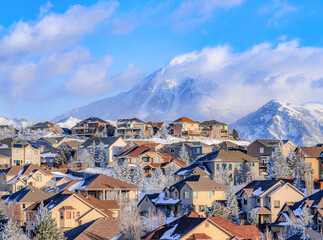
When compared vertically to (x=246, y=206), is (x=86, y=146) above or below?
above

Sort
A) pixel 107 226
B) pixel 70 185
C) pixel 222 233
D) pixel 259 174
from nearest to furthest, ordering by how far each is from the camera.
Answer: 1. pixel 222 233
2. pixel 107 226
3. pixel 70 185
4. pixel 259 174

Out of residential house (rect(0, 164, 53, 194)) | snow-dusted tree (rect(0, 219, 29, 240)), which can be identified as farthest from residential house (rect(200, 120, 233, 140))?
snow-dusted tree (rect(0, 219, 29, 240))

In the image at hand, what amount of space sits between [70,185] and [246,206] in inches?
1044

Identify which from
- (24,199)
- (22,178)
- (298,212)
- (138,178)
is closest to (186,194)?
(298,212)

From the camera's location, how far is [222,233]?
49188mm

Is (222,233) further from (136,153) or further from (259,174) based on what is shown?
(136,153)

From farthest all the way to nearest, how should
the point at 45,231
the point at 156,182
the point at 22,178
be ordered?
the point at 22,178 → the point at 156,182 → the point at 45,231

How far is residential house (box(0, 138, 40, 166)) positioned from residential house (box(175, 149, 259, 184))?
37.0 metres

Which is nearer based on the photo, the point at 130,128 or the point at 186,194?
the point at 186,194

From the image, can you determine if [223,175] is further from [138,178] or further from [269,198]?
[269,198]

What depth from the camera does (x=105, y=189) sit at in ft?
252

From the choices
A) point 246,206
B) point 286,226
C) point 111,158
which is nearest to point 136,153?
point 111,158

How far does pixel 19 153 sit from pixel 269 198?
60.3 m

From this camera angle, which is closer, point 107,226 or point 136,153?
point 107,226
